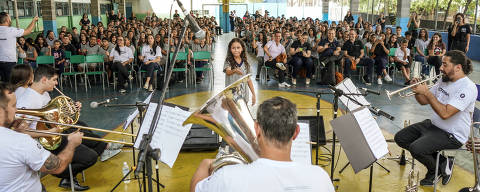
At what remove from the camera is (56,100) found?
13.3ft

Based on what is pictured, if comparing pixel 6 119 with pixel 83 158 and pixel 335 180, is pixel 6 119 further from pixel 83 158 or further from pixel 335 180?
pixel 335 180

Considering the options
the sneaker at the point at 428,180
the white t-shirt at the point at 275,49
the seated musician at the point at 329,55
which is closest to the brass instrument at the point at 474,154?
the sneaker at the point at 428,180

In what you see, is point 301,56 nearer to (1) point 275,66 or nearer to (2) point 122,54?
(1) point 275,66

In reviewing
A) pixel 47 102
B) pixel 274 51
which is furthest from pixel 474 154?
pixel 274 51

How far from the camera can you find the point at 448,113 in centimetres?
425

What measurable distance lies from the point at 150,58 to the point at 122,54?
70cm

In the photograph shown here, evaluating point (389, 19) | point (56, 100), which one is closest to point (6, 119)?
point (56, 100)

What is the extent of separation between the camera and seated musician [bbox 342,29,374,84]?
10.6 m

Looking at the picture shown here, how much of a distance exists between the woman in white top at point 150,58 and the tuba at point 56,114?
5453 mm

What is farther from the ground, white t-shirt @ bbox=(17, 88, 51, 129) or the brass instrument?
white t-shirt @ bbox=(17, 88, 51, 129)

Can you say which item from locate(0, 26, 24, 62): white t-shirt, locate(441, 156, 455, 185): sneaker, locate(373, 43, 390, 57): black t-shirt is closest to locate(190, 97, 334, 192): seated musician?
locate(441, 156, 455, 185): sneaker

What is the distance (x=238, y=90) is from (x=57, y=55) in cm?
807

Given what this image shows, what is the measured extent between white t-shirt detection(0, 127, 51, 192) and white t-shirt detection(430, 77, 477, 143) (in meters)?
4.09

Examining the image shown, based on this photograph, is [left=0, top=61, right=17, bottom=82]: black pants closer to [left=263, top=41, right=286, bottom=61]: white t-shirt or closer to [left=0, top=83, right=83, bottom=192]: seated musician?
[left=0, top=83, right=83, bottom=192]: seated musician
